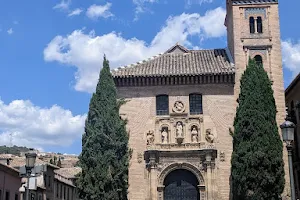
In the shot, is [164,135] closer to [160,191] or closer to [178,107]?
[178,107]

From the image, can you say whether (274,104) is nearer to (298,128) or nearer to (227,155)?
(227,155)

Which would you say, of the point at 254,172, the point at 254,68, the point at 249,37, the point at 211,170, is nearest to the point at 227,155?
the point at 211,170

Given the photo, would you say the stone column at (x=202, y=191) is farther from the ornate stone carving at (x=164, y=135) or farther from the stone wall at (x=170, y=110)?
the ornate stone carving at (x=164, y=135)

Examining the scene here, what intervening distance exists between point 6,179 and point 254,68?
16560 millimetres

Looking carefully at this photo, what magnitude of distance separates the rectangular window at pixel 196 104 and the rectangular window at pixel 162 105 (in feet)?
4.92

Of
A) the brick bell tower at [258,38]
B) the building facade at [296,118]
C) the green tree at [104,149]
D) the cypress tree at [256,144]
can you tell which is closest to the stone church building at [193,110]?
the brick bell tower at [258,38]

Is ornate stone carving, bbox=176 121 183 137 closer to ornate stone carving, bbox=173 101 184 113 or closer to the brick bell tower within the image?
ornate stone carving, bbox=173 101 184 113

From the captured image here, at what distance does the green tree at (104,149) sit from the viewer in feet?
78.2

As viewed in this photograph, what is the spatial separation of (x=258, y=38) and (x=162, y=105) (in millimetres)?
7229

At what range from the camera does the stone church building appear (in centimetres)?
2569

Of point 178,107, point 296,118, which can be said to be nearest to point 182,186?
point 178,107

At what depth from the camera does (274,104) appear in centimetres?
2486

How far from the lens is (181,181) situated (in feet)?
86.0

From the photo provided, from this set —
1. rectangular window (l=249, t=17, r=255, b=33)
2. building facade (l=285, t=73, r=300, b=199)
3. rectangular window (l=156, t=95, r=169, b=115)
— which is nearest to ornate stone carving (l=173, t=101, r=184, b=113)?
rectangular window (l=156, t=95, r=169, b=115)
